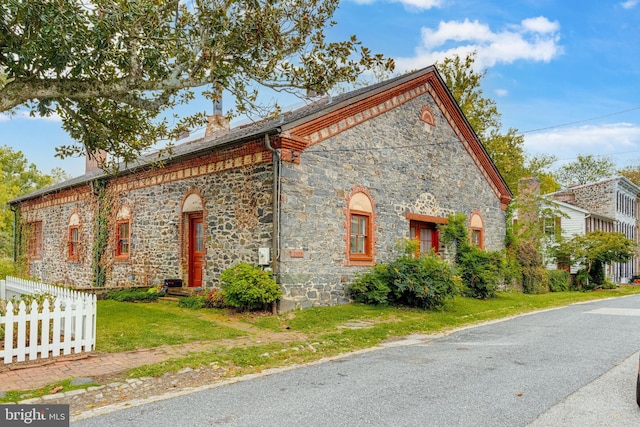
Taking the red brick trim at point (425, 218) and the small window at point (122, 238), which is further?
the small window at point (122, 238)

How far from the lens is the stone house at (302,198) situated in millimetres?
11156

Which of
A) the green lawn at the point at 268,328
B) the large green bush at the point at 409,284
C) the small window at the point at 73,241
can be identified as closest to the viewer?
the green lawn at the point at 268,328

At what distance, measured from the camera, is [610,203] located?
32.6 metres

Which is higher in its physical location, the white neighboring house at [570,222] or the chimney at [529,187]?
the chimney at [529,187]

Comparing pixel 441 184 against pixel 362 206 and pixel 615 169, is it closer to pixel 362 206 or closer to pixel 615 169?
pixel 362 206

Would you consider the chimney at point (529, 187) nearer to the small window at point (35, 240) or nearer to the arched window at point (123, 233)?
the arched window at point (123, 233)

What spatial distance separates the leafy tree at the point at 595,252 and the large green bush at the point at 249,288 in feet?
64.6

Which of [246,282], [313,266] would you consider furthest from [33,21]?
[313,266]

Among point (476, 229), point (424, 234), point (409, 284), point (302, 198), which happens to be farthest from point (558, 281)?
point (302, 198)

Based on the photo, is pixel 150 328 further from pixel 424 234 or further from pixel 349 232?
pixel 424 234

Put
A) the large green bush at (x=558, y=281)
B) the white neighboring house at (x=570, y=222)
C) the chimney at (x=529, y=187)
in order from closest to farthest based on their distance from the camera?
the large green bush at (x=558, y=281)
the chimney at (x=529, y=187)
the white neighboring house at (x=570, y=222)

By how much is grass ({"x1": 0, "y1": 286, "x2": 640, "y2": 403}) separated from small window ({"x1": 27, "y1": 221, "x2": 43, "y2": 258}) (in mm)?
11670

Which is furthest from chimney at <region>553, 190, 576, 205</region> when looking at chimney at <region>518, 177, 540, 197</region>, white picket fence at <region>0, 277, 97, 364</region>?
white picket fence at <region>0, 277, 97, 364</region>

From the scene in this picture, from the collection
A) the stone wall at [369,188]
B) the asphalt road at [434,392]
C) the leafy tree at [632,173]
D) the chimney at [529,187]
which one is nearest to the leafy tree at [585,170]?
the leafy tree at [632,173]
